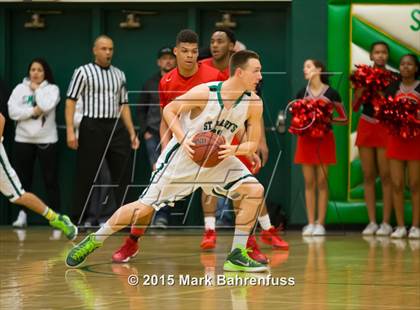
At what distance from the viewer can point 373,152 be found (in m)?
14.6

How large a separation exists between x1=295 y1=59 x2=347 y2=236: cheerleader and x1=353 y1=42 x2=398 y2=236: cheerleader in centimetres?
41

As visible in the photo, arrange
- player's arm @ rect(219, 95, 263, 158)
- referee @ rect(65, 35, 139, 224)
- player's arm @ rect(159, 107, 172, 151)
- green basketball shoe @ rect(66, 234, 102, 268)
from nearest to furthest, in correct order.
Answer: player's arm @ rect(219, 95, 263, 158)
green basketball shoe @ rect(66, 234, 102, 268)
player's arm @ rect(159, 107, 172, 151)
referee @ rect(65, 35, 139, 224)

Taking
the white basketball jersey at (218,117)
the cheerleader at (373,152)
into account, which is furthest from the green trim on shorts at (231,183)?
the cheerleader at (373,152)

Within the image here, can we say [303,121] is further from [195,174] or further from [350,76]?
[195,174]

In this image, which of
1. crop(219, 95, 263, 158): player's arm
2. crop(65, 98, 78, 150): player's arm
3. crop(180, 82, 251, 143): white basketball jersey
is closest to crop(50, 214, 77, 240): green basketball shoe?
crop(65, 98, 78, 150): player's arm

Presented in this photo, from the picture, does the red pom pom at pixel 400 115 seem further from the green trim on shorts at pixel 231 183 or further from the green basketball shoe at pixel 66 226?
the green trim on shorts at pixel 231 183

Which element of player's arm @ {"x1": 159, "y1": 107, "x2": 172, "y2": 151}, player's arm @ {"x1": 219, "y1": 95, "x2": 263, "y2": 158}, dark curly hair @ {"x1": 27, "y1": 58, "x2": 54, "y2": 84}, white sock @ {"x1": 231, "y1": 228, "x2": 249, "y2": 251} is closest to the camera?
player's arm @ {"x1": 219, "y1": 95, "x2": 263, "y2": 158}

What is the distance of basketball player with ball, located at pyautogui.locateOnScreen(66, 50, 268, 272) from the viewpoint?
9.12 meters

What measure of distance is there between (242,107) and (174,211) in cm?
678

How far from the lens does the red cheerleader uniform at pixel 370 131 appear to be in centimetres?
1445

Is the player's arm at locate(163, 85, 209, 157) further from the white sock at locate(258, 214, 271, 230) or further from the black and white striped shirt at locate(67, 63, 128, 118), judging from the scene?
the black and white striped shirt at locate(67, 63, 128, 118)

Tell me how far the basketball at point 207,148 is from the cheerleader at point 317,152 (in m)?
5.34

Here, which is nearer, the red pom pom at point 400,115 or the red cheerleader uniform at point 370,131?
the red pom pom at point 400,115

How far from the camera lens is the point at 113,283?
8344 mm
